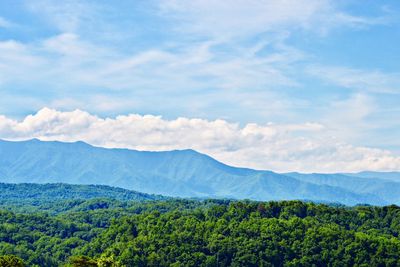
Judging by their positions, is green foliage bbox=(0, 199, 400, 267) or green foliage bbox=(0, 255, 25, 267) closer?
green foliage bbox=(0, 255, 25, 267)

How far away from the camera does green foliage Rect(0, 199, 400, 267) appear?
10638 cm

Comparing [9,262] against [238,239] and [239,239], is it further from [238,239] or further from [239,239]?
[239,239]

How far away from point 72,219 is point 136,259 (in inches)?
2803

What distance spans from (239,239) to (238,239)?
28 centimetres

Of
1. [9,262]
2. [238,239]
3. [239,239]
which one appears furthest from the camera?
[239,239]

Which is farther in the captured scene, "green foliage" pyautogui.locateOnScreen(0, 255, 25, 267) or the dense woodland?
the dense woodland

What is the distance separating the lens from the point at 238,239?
11112cm

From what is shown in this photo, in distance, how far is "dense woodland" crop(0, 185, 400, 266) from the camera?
106 metres

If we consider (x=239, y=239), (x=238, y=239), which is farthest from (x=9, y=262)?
(x=239, y=239)

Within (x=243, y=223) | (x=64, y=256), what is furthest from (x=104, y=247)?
(x=243, y=223)

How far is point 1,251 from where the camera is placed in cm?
11225

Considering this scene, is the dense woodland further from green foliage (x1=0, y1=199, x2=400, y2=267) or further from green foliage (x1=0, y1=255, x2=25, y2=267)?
green foliage (x1=0, y1=255, x2=25, y2=267)

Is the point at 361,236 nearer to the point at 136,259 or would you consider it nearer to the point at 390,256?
the point at 390,256

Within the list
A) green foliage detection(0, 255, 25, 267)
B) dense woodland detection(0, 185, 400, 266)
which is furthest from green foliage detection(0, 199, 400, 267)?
green foliage detection(0, 255, 25, 267)
